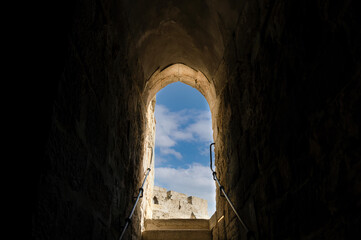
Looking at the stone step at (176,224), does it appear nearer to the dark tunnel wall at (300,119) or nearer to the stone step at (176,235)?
the stone step at (176,235)

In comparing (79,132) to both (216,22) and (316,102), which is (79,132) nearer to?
(316,102)

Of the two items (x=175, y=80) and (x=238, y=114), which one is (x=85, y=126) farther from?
(x=175, y=80)

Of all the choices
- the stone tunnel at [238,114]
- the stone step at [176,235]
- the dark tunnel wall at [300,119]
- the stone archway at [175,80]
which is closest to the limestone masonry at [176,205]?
the stone archway at [175,80]

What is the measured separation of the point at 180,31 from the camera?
11.8ft

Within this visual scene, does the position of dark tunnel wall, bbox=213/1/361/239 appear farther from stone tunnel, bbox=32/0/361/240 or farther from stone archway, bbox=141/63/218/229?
stone archway, bbox=141/63/218/229

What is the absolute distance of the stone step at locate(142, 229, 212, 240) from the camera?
3.92 meters

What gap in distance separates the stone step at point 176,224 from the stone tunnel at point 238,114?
4.49 feet

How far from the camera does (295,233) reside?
1434 mm

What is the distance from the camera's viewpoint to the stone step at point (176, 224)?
4.52 meters

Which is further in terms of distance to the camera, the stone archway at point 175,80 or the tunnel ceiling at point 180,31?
the stone archway at point 175,80

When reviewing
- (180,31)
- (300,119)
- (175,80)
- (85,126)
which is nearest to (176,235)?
(175,80)

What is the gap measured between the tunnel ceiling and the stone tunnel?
19 millimetres

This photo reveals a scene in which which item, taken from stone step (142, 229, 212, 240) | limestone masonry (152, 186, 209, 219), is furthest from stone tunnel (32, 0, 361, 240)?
limestone masonry (152, 186, 209, 219)

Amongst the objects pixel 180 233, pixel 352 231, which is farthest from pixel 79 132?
pixel 180 233
